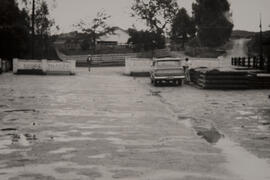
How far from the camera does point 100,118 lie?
1266 centimetres

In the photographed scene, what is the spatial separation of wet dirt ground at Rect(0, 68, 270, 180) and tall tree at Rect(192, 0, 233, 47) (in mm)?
62422

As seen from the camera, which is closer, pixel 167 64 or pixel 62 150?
pixel 62 150

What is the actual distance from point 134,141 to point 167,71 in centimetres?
1796

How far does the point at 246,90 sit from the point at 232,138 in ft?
46.7

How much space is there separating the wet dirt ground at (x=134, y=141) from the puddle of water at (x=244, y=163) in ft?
0.04

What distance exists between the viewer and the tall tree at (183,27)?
8161 centimetres

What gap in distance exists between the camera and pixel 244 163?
738cm

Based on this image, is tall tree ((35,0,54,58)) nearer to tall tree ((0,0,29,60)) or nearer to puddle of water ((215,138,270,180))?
tall tree ((0,0,29,60))

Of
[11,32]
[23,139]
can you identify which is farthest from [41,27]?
[23,139]

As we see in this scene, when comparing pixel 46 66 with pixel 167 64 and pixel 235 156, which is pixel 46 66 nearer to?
pixel 167 64

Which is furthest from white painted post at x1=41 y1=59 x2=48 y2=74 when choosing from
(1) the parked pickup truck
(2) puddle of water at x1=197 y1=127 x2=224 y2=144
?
(2) puddle of water at x1=197 y1=127 x2=224 y2=144

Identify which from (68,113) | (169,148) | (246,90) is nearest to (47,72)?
(246,90)

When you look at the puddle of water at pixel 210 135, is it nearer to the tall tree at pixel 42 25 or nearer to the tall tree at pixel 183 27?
the tall tree at pixel 42 25

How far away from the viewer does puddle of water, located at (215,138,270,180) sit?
6.57m
